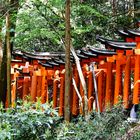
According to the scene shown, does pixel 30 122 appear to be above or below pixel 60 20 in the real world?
below

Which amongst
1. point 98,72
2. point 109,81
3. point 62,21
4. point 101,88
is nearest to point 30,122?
point 62,21

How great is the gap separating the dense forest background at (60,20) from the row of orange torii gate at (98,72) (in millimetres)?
615

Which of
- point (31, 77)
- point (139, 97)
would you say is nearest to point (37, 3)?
point (139, 97)

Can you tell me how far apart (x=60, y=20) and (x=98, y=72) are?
1938mm

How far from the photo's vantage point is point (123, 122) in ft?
20.2

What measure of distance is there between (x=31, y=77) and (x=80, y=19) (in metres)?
2.85

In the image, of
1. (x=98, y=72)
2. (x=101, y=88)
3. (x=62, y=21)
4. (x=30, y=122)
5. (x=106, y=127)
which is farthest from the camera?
(x=98, y=72)

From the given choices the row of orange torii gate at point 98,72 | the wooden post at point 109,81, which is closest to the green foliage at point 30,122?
the row of orange torii gate at point 98,72

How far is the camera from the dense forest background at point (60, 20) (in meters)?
7.93

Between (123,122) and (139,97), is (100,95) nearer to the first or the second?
(139,97)

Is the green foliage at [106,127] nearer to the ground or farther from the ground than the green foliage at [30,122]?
nearer to the ground

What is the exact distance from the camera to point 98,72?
992 centimetres

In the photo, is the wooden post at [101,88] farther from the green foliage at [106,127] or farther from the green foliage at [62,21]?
the green foliage at [106,127]

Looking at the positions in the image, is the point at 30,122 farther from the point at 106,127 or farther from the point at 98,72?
the point at 98,72
